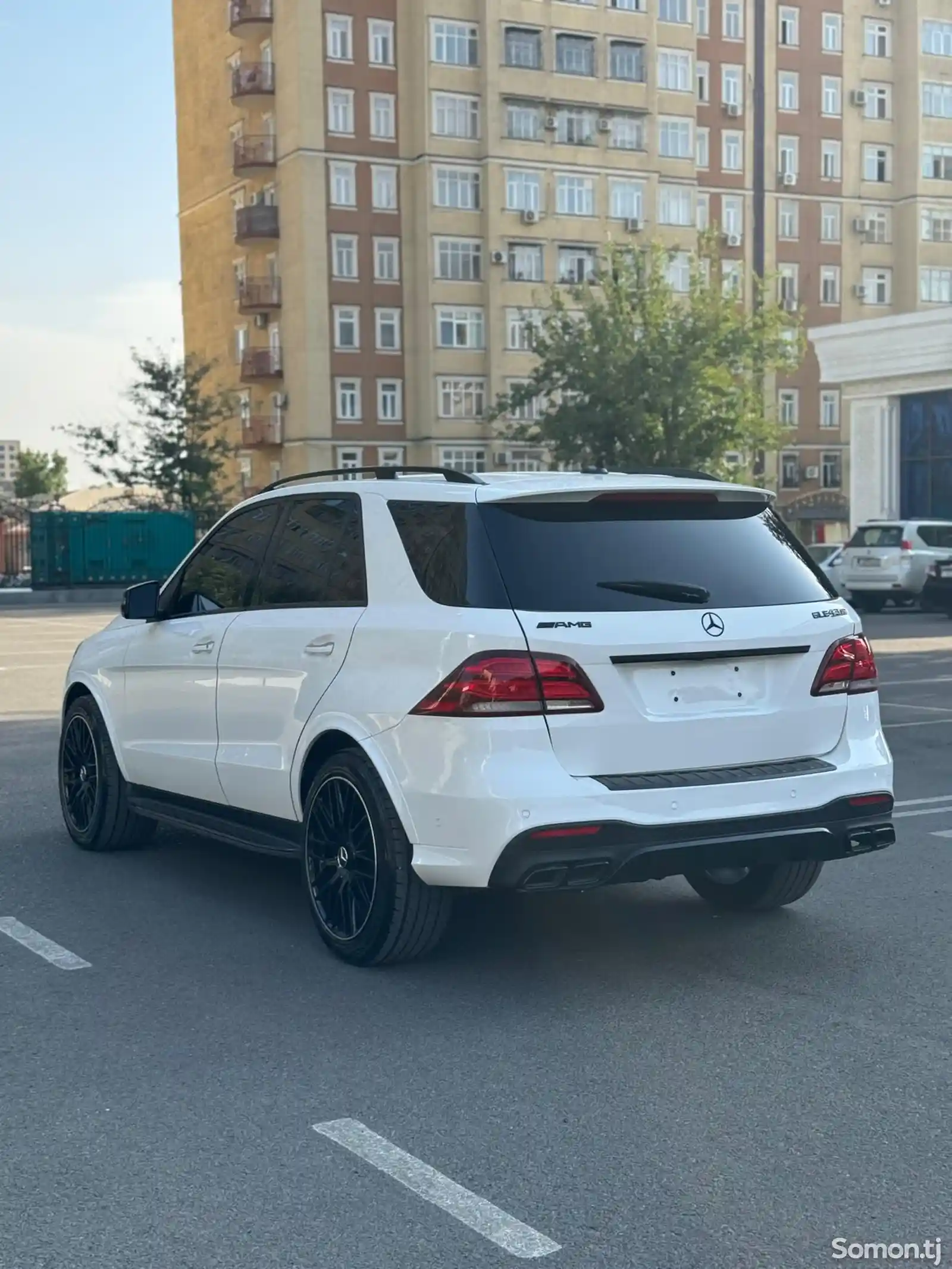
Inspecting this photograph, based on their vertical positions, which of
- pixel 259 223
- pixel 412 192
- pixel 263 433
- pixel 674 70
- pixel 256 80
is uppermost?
pixel 674 70

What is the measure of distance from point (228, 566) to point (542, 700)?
2.30 m

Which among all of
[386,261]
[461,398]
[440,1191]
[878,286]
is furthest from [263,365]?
[440,1191]

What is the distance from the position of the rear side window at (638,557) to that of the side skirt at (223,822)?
4.65 ft

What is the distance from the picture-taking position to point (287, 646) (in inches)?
251

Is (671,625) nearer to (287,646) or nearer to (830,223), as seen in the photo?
(287,646)

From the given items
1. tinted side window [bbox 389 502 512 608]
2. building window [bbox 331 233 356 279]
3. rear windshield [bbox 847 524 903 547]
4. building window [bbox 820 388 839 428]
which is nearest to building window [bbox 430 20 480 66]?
building window [bbox 331 233 356 279]

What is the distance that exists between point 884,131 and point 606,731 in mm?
78501

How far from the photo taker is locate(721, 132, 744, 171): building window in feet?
245

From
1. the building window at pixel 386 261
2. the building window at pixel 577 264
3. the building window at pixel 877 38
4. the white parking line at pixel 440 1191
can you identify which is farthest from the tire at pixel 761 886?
the building window at pixel 877 38

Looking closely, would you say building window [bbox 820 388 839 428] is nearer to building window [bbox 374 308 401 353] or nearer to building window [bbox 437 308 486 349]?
building window [bbox 437 308 486 349]

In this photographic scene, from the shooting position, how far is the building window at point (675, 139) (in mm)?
68750

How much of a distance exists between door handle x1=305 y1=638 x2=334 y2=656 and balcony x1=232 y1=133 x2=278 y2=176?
60.7 meters

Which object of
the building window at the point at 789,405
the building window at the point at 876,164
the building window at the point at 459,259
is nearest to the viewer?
the building window at the point at 459,259

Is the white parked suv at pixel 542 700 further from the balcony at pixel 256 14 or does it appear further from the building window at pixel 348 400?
the balcony at pixel 256 14
